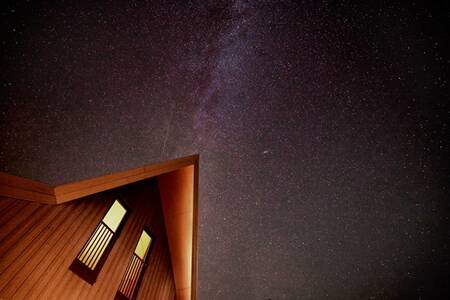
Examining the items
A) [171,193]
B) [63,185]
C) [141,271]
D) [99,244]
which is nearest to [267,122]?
[63,185]

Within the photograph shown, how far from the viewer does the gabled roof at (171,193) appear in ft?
6.31

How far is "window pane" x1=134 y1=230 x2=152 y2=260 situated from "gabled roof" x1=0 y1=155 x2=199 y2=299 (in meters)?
0.89

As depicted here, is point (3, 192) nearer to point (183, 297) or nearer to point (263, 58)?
point (263, 58)

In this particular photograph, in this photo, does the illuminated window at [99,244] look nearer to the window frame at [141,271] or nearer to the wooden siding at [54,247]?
the wooden siding at [54,247]

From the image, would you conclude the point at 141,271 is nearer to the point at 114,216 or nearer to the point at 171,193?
the point at 114,216

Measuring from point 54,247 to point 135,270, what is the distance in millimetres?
2322

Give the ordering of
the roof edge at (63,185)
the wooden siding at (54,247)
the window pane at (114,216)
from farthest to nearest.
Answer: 1. the window pane at (114,216)
2. the wooden siding at (54,247)
3. the roof edge at (63,185)

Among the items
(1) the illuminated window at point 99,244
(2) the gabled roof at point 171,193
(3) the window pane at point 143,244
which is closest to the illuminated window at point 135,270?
(3) the window pane at point 143,244

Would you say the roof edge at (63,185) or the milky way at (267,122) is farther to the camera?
the roof edge at (63,185)

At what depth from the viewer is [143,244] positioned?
499 cm

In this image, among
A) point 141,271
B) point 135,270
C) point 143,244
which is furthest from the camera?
point 143,244

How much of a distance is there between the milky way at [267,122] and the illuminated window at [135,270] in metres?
2.55

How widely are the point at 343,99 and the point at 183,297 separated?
8192 millimetres

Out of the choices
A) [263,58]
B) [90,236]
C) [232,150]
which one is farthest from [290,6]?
[90,236]
